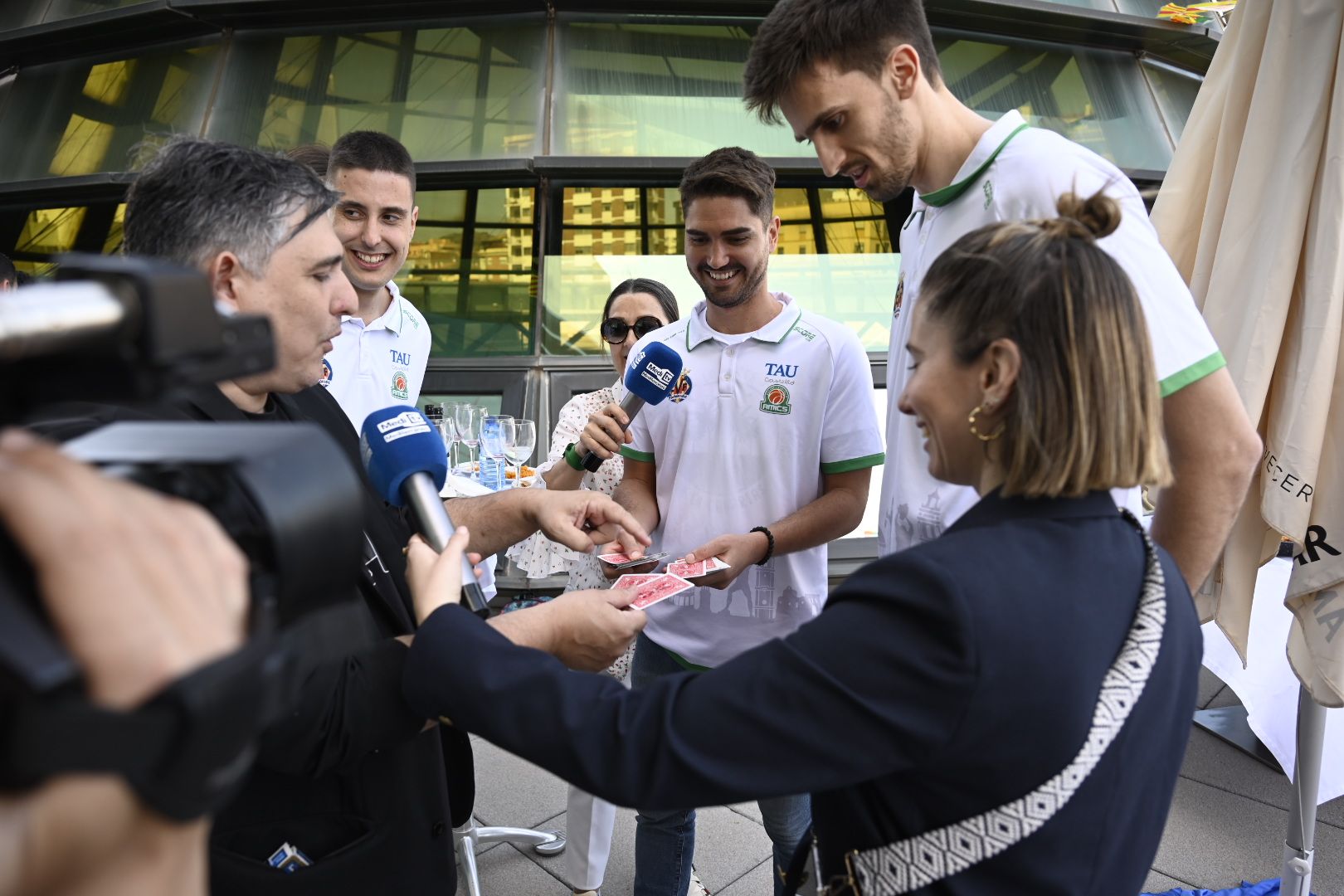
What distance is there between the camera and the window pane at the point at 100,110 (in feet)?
21.4

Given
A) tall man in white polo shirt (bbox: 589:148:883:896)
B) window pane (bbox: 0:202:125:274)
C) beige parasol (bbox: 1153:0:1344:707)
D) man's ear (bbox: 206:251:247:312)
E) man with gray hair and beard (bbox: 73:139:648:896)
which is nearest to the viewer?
man with gray hair and beard (bbox: 73:139:648:896)

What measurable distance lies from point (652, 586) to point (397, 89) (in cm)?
540

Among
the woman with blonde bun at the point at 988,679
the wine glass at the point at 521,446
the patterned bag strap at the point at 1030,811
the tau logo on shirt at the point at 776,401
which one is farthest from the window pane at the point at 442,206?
the patterned bag strap at the point at 1030,811

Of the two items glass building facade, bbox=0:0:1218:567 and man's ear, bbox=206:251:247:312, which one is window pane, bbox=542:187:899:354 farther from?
man's ear, bbox=206:251:247:312

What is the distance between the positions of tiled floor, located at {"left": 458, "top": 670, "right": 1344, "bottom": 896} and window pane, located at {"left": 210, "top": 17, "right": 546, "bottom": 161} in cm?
431

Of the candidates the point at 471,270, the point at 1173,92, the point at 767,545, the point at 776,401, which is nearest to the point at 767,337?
the point at 776,401

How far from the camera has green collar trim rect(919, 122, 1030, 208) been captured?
6.95ft

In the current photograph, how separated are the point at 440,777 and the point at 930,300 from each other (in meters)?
1.40

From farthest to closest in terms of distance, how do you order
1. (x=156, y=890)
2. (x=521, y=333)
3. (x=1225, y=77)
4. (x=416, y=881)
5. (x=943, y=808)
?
(x=521, y=333)
(x=1225, y=77)
(x=416, y=881)
(x=943, y=808)
(x=156, y=890)

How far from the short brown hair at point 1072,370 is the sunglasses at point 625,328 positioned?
2877 mm

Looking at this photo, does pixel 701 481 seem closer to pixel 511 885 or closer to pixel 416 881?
pixel 416 881

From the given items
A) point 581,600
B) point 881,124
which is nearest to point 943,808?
point 581,600

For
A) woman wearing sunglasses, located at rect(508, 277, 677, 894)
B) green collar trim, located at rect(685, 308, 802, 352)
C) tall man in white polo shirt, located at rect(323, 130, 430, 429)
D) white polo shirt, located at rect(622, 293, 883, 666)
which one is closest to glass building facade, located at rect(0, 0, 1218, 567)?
woman wearing sunglasses, located at rect(508, 277, 677, 894)

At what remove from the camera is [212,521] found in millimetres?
690
